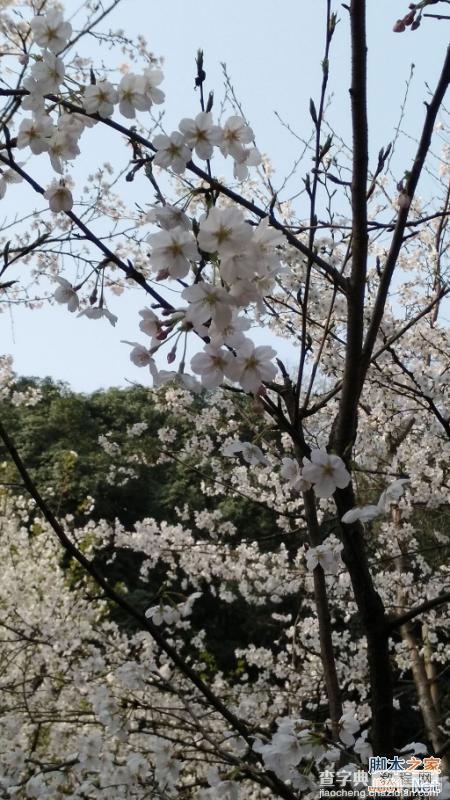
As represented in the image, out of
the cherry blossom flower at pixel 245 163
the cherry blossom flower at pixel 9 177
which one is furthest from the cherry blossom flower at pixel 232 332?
the cherry blossom flower at pixel 9 177

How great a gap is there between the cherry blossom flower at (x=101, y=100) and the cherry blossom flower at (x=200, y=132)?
158 mm

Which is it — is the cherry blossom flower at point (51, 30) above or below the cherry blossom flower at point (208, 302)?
above

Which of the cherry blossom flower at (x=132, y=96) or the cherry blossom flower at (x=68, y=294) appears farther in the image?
the cherry blossom flower at (x=68, y=294)

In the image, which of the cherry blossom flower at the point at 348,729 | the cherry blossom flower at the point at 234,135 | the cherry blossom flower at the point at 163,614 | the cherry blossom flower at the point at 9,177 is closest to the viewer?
the cherry blossom flower at the point at 234,135

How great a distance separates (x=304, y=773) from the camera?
1.49 metres

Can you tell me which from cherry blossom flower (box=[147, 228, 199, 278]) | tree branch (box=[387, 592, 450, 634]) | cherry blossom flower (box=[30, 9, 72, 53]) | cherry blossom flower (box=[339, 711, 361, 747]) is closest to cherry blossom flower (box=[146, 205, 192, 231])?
cherry blossom flower (box=[147, 228, 199, 278])

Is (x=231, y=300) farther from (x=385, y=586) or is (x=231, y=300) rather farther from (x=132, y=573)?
(x=132, y=573)

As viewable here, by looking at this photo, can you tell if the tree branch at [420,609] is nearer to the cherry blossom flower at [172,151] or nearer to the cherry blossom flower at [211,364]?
the cherry blossom flower at [211,364]

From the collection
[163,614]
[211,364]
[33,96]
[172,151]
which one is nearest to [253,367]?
[211,364]

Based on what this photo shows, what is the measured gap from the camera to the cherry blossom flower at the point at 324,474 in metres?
1.20

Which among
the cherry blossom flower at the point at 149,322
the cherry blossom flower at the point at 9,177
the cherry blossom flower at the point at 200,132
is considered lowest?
the cherry blossom flower at the point at 149,322

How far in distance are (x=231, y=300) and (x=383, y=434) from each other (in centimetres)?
450

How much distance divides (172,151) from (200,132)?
0.06 meters

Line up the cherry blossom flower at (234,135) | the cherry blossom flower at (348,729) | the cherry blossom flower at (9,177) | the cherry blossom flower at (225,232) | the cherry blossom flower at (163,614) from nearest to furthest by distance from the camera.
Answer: the cherry blossom flower at (225,232) → the cherry blossom flower at (234,135) → the cherry blossom flower at (9,177) → the cherry blossom flower at (348,729) → the cherry blossom flower at (163,614)
